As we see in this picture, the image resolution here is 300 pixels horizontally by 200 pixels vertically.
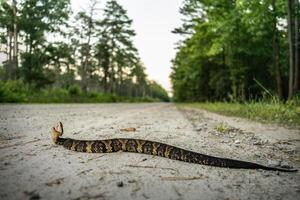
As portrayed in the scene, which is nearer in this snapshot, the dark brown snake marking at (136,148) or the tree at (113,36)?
the dark brown snake marking at (136,148)

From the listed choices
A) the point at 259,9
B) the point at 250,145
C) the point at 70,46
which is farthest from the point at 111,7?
the point at 250,145

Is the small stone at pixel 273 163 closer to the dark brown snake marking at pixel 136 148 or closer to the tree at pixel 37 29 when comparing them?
the dark brown snake marking at pixel 136 148

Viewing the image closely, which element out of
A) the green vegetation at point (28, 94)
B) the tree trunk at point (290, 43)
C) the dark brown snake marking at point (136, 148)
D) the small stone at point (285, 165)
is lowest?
the small stone at point (285, 165)

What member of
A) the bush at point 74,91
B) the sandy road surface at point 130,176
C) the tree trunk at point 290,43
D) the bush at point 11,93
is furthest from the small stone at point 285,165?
the bush at point 74,91

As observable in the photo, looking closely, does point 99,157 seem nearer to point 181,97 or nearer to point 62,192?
point 62,192

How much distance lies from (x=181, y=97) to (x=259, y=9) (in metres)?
59.2

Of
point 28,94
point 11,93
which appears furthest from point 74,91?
point 11,93

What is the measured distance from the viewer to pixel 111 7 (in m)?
53.8

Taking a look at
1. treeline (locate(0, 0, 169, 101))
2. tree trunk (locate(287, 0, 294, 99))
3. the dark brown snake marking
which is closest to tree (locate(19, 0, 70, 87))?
treeline (locate(0, 0, 169, 101))

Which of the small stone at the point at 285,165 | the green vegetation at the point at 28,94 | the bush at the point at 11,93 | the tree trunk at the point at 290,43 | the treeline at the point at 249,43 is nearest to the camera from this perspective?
the small stone at the point at 285,165

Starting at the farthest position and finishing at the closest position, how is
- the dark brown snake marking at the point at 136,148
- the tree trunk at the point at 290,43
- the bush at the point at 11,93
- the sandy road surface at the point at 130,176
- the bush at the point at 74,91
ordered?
the bush at the point at 74,91 → the bush at the point at 11,93 → the tree trunk at the point at 290,43 → the dark brown snake marking at the point at 136,148 → the sandy road surface at the point at 130,176

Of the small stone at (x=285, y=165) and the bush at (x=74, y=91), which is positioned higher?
the bush at (x=74, y=91)

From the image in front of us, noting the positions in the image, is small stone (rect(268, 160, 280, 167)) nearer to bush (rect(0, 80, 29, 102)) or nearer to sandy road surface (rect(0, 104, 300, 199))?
sandy road surface (rect(0, 104, 300, 199))

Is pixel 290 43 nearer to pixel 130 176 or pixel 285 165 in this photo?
pixel 285 165
